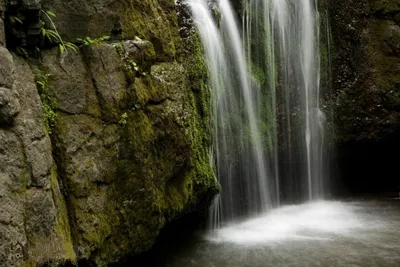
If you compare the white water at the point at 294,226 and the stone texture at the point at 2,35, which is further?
the white water at the point at 294,226

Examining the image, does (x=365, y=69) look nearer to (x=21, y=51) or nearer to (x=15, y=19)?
(x=21, y=51)

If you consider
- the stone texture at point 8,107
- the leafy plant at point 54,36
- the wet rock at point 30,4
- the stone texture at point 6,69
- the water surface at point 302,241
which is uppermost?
the wet rock at point 30,4

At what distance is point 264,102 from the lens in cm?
855

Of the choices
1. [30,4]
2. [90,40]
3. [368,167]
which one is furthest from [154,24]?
[368,167]

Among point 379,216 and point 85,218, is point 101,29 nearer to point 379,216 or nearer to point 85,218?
point 85,218

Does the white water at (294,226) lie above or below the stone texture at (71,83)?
below

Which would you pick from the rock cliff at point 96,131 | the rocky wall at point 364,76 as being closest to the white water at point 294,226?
the rock cliff at point 96,131

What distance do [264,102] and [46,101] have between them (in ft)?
16.5

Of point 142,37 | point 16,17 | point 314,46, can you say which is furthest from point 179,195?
point 314,46

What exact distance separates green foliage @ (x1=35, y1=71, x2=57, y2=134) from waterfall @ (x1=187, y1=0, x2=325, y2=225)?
2.84 m

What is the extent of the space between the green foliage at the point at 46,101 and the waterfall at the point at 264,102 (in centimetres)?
284

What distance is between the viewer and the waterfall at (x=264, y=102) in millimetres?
7426

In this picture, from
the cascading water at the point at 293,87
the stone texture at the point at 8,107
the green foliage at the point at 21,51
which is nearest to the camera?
the stone texture at the point at 8,107

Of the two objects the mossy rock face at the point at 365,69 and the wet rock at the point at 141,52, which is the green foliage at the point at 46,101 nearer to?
the wet rock at the point at 141,52
